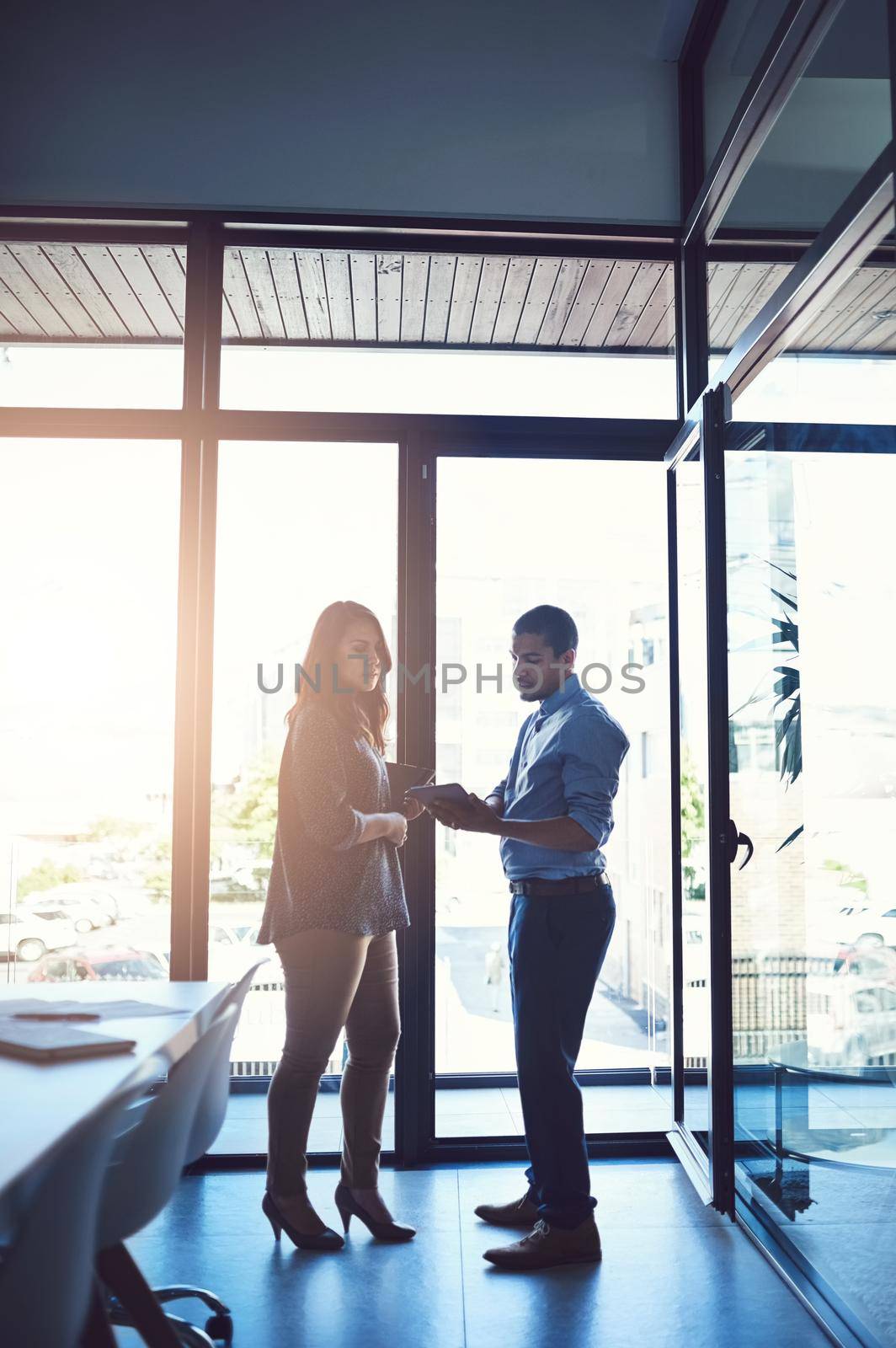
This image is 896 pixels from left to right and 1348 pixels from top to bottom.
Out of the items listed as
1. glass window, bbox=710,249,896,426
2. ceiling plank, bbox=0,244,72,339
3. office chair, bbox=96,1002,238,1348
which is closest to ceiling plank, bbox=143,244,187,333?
ceiling plank, bbox=0,244,72,339

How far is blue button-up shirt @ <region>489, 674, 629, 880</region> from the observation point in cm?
275

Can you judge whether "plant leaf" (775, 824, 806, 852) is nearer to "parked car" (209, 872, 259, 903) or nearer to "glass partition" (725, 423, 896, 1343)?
"glass partition" (725, 423, 896, 1343)

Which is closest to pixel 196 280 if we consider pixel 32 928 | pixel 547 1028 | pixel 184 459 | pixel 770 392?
pixel 184 459

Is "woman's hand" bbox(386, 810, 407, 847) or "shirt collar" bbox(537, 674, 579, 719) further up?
"shirt collar" bbox(537, 674, 579, 719)

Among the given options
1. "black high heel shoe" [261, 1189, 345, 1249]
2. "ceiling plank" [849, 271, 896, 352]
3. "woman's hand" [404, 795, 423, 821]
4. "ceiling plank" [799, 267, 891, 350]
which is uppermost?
"ceiling plank" [799, 267, 891, 350]

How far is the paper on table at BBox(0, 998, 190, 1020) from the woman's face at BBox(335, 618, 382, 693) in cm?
109

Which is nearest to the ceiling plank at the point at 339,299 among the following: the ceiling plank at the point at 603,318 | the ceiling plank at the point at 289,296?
the ceiling plank at the point at 289,296

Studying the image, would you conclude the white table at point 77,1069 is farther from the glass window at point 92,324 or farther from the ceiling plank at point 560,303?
the ceiling plank at point 560,303

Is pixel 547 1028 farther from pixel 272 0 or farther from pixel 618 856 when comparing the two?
pixel 272 0

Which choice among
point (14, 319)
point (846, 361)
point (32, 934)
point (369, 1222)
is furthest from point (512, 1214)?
point (14, 319)

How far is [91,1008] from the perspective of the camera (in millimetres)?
2273

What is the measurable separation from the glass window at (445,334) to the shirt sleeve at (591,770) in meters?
1.45

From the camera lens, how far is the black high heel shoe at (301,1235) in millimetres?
2803

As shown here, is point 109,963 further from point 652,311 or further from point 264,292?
point 652,311
